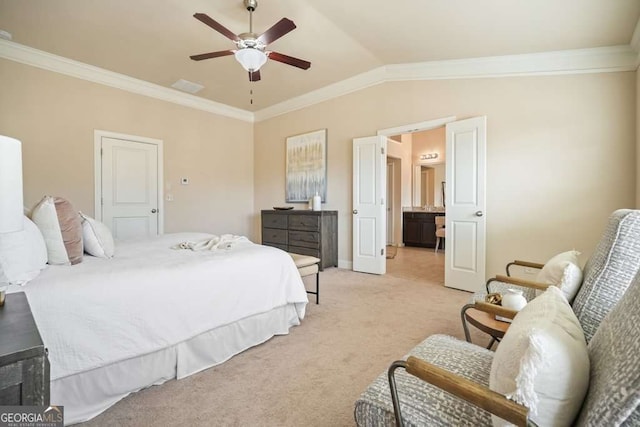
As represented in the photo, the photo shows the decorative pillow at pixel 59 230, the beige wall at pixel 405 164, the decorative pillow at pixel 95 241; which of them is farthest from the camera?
the beige wall at pixel 405 164

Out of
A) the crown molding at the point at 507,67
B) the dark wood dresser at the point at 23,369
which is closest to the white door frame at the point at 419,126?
the crown molding at the point at 507,67

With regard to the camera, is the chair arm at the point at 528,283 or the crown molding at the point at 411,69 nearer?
the chair arm at the point at 528,283

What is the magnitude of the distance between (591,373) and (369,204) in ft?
12.5

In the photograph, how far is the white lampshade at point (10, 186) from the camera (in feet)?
2.98

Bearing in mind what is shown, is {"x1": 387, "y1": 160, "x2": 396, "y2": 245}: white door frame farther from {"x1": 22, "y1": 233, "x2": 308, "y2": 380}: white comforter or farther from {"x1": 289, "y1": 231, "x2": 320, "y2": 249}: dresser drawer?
{"x1": 22, "y1": 233, "x2": 308, "y2": 380}: white comforter

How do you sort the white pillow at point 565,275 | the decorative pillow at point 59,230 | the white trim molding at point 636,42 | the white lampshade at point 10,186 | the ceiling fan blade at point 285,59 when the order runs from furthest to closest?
the ceiling fan blade at point 285,59 < the white trim molding at point 636,42 < the decorative pillow at point 59,230 < the white pillow at point 565,275 < the white lampshade at point 10,186

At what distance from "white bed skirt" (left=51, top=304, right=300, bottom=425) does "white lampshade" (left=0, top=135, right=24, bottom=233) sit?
2.95 ft

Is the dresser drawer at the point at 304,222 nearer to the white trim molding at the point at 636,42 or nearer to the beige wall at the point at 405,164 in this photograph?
the beige wall at the point at 405,164

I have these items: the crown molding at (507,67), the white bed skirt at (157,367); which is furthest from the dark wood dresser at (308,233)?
the white bed skirt at (157,367)

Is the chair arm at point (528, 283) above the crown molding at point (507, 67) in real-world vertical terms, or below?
below

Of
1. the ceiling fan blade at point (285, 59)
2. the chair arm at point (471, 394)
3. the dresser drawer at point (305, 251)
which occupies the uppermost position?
the ceiling fan blade at point (285, 59)

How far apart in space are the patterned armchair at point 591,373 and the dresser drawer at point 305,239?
329 cm

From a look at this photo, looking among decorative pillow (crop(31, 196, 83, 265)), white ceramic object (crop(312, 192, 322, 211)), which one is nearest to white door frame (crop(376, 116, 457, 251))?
white ceramic object (crop(312, 192, 322, 211))

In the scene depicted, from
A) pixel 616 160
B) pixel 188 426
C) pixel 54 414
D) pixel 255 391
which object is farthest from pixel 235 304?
pixel 616 160
